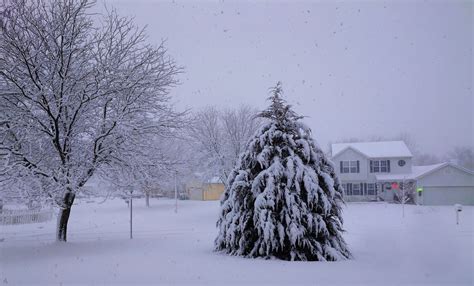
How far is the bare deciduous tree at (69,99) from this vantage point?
39.0 feet

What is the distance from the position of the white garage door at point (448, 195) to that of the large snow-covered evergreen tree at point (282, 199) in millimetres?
31125

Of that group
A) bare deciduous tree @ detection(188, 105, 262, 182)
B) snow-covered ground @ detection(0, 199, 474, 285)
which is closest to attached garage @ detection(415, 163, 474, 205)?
bare deciduous tree @ detection(188, 105, 262, 182)

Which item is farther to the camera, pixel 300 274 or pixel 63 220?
pixel 63 220

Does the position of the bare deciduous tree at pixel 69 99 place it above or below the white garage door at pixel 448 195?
above

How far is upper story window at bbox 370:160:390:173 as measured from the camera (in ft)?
→ 141

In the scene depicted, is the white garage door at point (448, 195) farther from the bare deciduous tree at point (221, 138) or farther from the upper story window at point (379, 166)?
the bare deciduous tree at point (221, 138)

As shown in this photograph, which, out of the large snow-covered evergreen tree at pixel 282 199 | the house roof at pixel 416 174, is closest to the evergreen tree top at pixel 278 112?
the large snow-covered evergreen tree at pixel 282 199

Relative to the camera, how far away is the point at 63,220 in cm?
1377

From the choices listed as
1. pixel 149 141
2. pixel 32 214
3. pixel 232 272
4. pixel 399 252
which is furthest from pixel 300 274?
pixel 32 214

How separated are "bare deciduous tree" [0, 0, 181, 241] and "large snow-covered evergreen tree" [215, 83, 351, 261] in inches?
152

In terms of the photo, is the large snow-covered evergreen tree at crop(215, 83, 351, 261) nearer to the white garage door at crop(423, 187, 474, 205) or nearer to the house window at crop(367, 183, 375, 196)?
the white garage door at crop(423, 187, 474, 205)

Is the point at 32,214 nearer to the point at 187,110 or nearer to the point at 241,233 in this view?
the point at 187,110

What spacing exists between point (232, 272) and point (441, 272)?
431 centimetres

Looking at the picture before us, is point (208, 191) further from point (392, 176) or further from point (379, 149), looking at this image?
point (392, 176)
